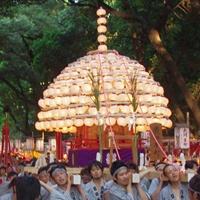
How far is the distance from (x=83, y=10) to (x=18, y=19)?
6.16 meters

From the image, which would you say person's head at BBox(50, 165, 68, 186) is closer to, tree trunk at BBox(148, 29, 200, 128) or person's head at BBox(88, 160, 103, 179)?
person's head at BBox(88, 160, 103, 179)

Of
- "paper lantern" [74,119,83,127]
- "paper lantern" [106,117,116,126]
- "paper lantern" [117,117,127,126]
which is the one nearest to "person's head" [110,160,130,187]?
"paper lantern" [106,117,116,126]

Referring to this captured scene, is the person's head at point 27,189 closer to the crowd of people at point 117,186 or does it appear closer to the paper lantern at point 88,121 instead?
the crowd of people at point 117,186

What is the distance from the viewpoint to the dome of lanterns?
1670 centimetres

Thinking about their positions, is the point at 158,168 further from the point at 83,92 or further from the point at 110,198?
the point at 83,92

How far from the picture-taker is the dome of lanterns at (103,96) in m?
16.7

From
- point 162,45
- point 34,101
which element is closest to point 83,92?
point 162,45

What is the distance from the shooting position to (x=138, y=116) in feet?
55.6

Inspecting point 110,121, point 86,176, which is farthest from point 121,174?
point 110,121

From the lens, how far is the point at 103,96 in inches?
657

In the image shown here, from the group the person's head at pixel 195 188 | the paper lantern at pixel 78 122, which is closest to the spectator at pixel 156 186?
the person's head at pixel 195 188

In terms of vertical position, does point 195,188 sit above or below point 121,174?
below

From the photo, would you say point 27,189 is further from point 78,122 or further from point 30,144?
point 30,144

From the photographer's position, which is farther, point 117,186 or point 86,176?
point 86,176
